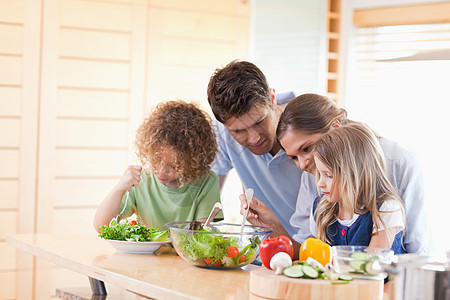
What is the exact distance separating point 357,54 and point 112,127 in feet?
6.51

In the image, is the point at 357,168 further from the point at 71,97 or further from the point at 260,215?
the point at 71,97

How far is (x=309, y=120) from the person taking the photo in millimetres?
2186

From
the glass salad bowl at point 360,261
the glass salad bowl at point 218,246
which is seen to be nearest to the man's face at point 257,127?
the glass salad bowl at point 218,246

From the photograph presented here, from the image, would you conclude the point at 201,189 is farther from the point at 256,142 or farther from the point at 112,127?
the point at 112,127

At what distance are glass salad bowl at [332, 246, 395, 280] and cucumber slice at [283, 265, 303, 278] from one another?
0.32 feet

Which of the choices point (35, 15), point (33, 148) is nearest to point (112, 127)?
point (33, 148)

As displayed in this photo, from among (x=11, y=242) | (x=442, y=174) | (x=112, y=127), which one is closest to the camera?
(x=11, y=242)

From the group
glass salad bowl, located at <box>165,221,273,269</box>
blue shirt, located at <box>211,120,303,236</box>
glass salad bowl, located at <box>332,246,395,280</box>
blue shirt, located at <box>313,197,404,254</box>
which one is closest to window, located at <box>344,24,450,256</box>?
blue shirt, located at <box>211,120,303,236</box>

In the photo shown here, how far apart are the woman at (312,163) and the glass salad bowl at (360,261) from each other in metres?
0.60

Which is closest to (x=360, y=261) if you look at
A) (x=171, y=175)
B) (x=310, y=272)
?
(x=310, y=272)

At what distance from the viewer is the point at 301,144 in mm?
2180

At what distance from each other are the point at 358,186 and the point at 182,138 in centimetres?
72

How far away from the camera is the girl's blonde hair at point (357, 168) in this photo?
1.97 metres

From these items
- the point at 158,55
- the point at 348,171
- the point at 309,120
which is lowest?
the point at 348,171
